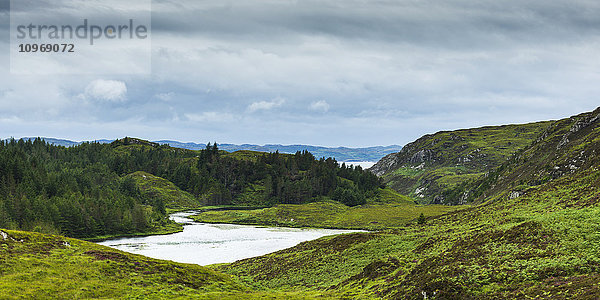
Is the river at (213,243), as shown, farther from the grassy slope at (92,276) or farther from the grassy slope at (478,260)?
the grassy slope at (92,276)

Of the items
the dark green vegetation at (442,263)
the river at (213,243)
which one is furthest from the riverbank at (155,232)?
the dark green vegetation at (442,263)

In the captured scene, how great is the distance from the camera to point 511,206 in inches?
3359

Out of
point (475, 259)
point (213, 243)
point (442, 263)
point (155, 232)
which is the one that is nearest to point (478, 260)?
point (475, 259)

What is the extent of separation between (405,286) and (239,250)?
90.3 metres

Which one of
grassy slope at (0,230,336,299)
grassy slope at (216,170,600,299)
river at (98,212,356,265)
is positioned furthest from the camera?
river at (98,212,356,265)

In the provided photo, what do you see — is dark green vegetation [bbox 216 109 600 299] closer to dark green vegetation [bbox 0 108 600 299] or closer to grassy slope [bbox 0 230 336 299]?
dark green vegetation [bbox 0 108 600 299]

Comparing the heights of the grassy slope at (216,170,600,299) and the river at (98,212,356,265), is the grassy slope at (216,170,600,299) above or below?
above

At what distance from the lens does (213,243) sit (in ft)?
471

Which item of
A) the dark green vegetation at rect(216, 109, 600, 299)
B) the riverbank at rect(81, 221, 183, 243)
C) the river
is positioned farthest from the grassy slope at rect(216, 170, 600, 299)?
the riverbank at rect(81, 221, 183, 243)

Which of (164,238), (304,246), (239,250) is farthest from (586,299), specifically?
(164,238)

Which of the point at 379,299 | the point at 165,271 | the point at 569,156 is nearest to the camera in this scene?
the point at 379,299

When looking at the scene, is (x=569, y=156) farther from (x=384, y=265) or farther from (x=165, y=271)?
(x=165, y=271)

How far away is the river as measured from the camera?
118 m

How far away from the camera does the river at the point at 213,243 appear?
118 m
